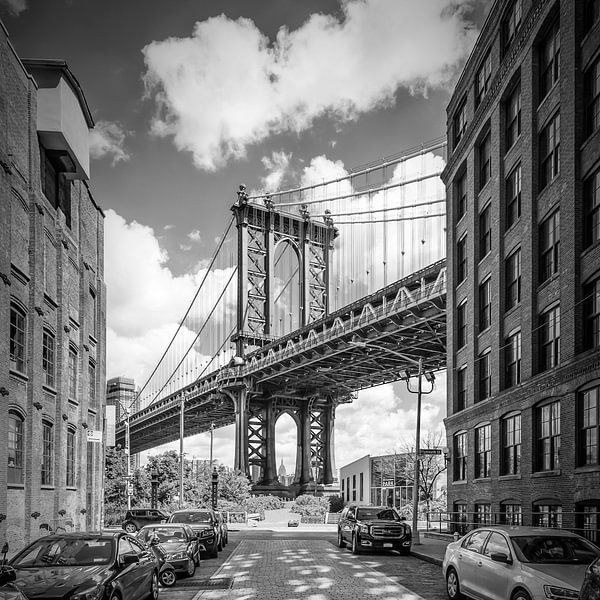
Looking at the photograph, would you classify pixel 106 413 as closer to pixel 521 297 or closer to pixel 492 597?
pixel 521 297

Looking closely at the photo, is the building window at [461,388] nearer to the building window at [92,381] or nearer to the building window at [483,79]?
the building window at [483,79]

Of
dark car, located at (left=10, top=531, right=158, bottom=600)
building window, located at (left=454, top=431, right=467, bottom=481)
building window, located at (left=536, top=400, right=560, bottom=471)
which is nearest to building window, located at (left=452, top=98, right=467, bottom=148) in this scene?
building window, located at (left=454, top=431, right=467, bottom=481)

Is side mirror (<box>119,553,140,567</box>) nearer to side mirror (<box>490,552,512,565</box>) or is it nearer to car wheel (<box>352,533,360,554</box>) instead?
side mirror (<box>490,552,512,565</box>)

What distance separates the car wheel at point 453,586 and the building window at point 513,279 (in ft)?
47.5

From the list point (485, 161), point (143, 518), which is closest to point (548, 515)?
point (485, 161)

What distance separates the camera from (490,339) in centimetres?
3191

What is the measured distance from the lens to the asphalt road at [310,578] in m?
16.6

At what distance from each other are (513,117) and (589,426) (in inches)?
512

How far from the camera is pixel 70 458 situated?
106 feet

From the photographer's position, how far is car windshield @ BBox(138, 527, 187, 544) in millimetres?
20331

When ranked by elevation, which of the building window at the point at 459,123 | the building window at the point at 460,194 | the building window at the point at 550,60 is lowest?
the building window at the point at 460,194

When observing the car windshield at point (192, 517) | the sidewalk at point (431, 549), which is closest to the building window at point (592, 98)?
the sidewalk at point (431, 549)

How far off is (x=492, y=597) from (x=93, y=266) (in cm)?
2705

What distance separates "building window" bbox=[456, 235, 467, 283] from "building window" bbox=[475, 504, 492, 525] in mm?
9901
